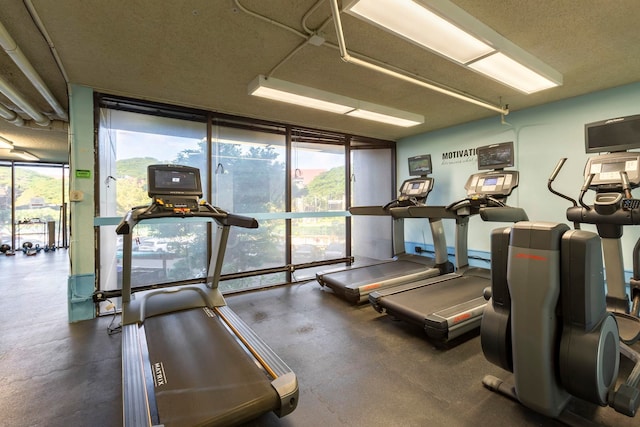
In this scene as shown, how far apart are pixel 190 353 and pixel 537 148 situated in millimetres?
5098

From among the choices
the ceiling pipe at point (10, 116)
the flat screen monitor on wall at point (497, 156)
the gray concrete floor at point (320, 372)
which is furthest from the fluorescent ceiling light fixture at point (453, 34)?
the ceiling pipe at point (10, 116)

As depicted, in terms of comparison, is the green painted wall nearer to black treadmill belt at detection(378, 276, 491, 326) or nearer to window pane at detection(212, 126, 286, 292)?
black treadmill belt at detection(378, 276, 491, 326)

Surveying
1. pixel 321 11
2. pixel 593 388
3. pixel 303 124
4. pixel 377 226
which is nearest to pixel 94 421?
pixel 593 388

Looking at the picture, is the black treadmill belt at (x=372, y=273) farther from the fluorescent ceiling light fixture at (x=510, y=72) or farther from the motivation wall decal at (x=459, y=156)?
the fluorescent ceiling light fixture at (x=510, y=72)

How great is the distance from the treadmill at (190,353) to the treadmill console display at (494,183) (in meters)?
3.25

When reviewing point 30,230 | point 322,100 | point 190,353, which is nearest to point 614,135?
point 322,100

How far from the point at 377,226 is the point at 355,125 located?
2331 millimetres

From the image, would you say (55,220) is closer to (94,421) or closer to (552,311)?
(94,421)

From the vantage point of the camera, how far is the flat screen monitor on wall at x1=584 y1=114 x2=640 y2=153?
8.48 ft

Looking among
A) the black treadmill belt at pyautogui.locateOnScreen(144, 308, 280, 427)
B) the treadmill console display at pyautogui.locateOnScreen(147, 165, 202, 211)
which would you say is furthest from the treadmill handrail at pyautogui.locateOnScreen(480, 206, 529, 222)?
the treadmill console display at pyautogui.locateOnScreen(147, 165, 202, 211)

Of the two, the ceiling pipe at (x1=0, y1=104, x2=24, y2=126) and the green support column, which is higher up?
the ceiling pipe at (x1=0, y1=104, x2=24, y2=126)

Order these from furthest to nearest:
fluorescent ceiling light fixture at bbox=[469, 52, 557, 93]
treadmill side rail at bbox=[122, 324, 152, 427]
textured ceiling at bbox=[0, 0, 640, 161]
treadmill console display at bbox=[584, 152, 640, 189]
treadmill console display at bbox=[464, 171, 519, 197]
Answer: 1. treadmill console display at bbox=[464, 171, 519, 197]
2. fluorescent ceiling light fixture at bbox=[469, 52, 557, 93]
3. treadmill console display at bbox=[584, 152, 640, 189]
4. textured ceiling at bbox=[0, 0, 640, 161]
5. treadmill side rail at bbox=[122, 324, 152, 427]

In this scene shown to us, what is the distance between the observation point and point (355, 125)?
5.18 meters

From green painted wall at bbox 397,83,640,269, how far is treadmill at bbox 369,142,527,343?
768 millimetres
